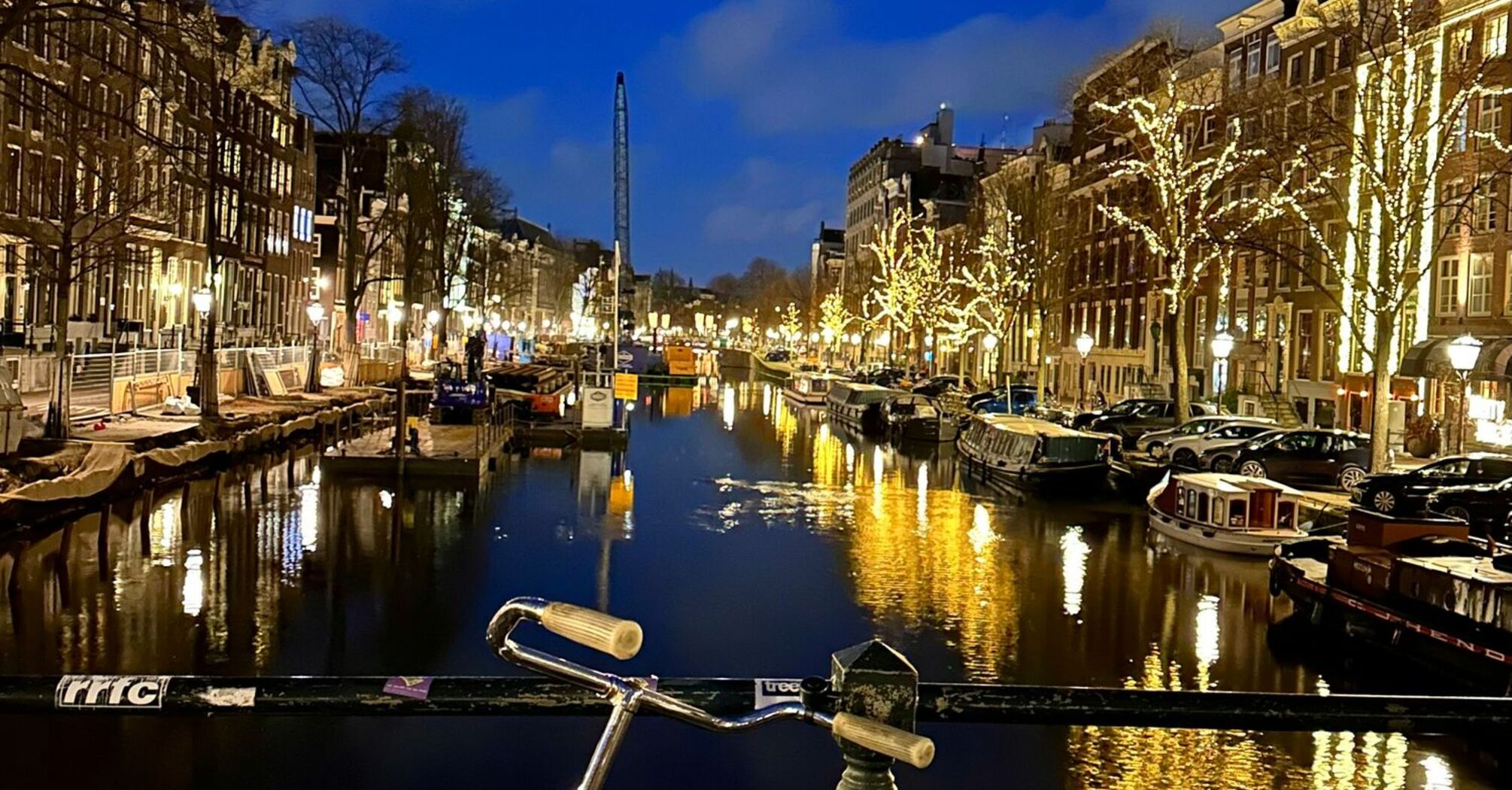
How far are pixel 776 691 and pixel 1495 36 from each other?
47.4 metres

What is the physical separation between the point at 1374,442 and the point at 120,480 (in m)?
28.5

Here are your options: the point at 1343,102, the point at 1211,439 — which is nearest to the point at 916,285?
the point at 1343,102

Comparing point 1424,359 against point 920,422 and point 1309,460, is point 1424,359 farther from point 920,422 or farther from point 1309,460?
point 920,422

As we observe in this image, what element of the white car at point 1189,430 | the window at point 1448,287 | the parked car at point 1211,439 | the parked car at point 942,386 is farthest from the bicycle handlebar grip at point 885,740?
the parked car at point 942,386

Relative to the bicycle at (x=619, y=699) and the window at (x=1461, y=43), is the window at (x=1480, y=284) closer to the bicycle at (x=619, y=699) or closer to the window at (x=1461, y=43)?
the window at (x=1461, y=43)

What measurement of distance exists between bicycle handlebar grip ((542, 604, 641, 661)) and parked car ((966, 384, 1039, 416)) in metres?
58.8

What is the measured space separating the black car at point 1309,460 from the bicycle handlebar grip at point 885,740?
123 ft

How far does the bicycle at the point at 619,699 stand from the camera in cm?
333

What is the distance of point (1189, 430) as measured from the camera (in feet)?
149

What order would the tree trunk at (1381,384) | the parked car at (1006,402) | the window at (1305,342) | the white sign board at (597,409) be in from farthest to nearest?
1. the parked car at (1006,402)
2. the window at (1305,342)
3. the white sign board at (597,409)
4. the tree trunk at (1381,384)

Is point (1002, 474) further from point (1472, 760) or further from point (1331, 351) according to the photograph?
point (1472, 760)

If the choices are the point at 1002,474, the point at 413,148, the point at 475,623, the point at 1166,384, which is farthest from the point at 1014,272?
the point at 475,623

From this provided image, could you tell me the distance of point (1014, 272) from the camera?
71062 mm

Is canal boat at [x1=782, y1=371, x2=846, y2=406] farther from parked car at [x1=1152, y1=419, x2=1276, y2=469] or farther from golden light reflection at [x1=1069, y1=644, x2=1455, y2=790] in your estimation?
golden light reflection at [x1=1069, y1=644, x2=1455, y2=790]
